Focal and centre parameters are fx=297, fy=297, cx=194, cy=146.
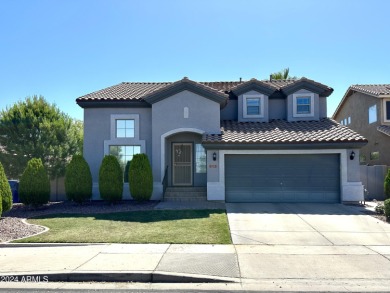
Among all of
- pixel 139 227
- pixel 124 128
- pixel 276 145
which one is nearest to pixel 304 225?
pixel 276 145

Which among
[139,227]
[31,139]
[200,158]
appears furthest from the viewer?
→ [31,139]

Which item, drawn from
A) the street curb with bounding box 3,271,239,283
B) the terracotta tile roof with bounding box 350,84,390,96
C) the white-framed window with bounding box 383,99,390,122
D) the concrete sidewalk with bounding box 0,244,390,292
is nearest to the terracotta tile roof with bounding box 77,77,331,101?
the white-framed window with bounding box 383,99,390,122

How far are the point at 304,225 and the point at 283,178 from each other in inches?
178

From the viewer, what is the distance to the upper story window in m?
15.1

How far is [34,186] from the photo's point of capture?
1229 centimetres

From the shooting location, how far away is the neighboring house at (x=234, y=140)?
44.1 ft

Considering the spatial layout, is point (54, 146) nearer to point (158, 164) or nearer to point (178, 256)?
point (158, 164)

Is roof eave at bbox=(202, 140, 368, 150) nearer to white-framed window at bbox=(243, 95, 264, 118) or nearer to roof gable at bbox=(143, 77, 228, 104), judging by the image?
roof gable at bbox=(143, 77, 228, 104)

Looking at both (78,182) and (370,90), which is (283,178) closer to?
(78,182)

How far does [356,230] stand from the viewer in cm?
869

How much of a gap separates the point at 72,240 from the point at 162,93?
8570 mm

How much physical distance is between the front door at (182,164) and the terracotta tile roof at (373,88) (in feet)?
44.5

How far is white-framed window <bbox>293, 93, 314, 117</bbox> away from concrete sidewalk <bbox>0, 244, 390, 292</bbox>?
1031cm

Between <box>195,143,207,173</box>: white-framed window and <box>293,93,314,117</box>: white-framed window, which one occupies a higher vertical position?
<box>293,93,314,117</box>: white-framed window
